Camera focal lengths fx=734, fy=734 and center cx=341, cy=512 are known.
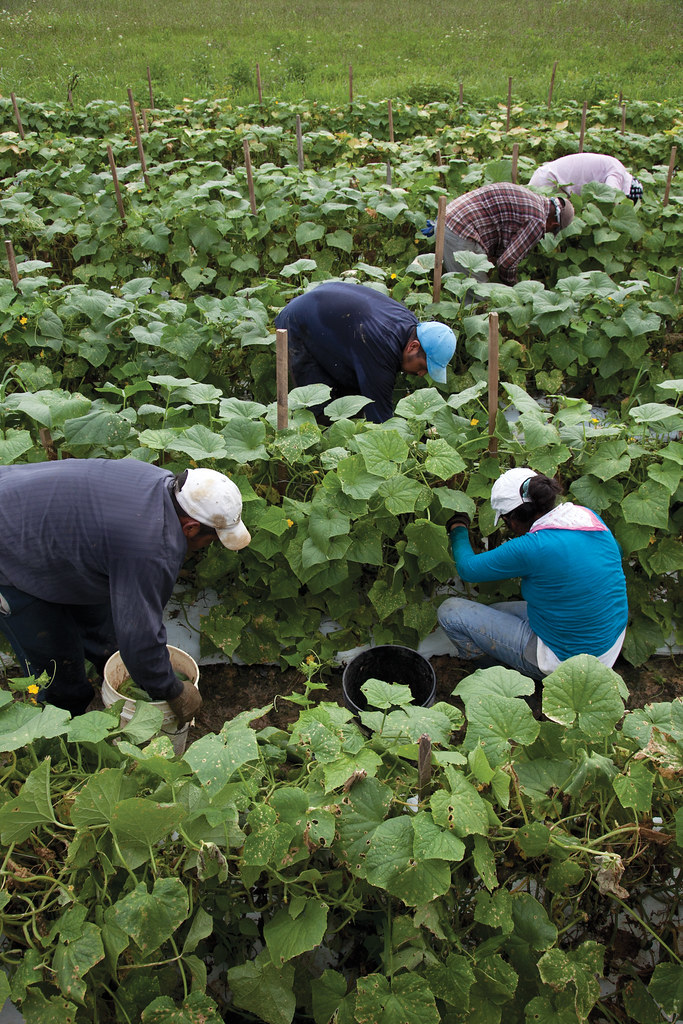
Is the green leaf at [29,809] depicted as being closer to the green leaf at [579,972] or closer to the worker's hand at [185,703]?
the worker's hand at [185,703]

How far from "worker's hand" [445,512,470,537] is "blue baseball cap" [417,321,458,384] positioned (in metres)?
0.74

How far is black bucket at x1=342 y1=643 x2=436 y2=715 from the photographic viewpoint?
10.3 feet

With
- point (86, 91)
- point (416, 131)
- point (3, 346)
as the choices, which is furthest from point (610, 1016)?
point (86, 91)

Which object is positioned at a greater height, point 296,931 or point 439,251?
point 439,251

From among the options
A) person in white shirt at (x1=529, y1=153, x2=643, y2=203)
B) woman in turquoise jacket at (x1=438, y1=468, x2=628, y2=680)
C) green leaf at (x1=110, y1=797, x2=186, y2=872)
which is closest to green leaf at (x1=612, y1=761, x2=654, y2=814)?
green leaf at (x1=110, y1=797, x2=186, y2=872)

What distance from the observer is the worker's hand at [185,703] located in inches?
102

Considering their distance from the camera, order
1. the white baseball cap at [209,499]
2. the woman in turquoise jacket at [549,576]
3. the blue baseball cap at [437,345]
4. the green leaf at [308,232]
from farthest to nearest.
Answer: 1. the green leaf at [308,232]
2. the blue baseball cap at [437,345]
3. the woman in turquoise jacket at [549,576]
4. the white baseball cap at [209,499]

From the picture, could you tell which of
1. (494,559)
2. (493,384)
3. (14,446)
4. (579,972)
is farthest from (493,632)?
(14,446)

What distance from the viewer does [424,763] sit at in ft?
5.72

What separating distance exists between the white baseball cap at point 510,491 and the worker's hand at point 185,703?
1.41 meters

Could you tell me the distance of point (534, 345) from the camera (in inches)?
185

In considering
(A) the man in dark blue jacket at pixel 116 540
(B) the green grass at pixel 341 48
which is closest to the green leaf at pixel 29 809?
(A) the man in dark blue jacket at pixel 116 540

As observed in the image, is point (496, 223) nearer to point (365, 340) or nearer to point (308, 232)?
point (308, 232)

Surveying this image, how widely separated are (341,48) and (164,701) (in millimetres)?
18181
